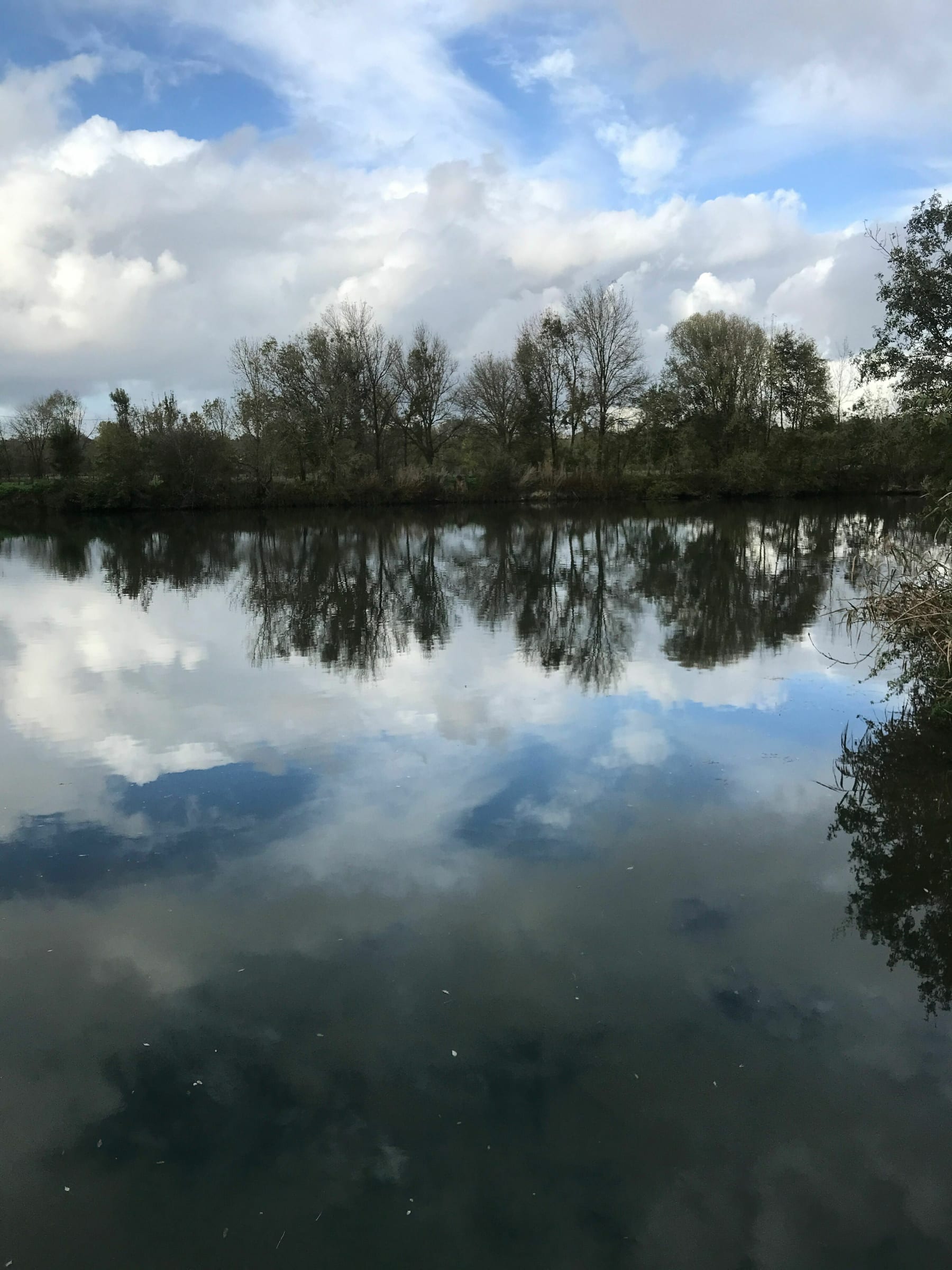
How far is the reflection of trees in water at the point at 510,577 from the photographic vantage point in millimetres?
12570

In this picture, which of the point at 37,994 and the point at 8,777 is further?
the point at 8,777

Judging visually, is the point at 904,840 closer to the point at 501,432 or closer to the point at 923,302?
the point at 923,302

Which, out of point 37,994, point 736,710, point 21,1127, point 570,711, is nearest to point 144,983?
point 37,994

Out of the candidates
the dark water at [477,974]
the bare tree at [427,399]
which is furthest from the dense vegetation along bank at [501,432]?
the dark water at [477,974]

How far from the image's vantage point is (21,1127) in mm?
3521

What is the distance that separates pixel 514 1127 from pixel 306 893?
87.7 inches

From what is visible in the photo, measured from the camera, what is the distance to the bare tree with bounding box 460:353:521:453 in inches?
2106

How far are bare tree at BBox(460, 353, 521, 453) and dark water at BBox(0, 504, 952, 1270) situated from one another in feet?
148

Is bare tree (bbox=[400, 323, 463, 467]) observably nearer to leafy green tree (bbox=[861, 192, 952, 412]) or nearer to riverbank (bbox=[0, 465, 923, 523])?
riverbank (bbox=[0, 465, 923, 523])

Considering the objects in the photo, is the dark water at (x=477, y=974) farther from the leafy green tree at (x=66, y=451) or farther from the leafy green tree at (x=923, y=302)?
the leafy green tree at (x=66, y=451)

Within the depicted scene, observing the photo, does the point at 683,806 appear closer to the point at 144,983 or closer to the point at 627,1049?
the point at 627,1049

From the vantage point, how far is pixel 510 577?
65.6 ft

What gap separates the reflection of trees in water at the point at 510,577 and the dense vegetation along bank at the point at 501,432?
8.70m

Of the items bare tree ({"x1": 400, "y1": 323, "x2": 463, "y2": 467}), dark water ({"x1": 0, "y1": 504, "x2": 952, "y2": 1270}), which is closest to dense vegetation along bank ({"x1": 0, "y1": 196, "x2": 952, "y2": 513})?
bare tree ({"x1": 400, "y1": 323, "x2": 463, "y2": 467})
